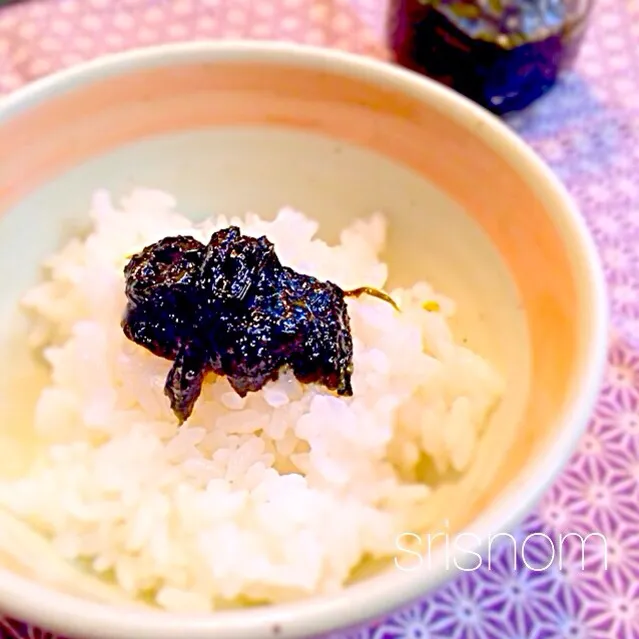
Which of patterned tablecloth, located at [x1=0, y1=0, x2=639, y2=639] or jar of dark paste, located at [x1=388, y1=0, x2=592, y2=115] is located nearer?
patterned tablecloth, located at [x1=0, y1=0, x2=639, y2=639]

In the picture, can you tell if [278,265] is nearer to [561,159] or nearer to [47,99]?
[47,99]

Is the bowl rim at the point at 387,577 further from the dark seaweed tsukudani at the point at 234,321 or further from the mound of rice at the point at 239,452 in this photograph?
the dark seaweed tsukudani at the point at 234,321

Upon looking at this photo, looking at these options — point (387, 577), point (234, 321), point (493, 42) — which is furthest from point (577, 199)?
point (387, 577)

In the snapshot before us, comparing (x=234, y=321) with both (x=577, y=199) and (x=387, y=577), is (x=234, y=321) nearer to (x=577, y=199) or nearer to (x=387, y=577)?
(x=387, y=577)

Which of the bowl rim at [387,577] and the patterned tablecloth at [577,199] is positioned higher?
the bowl rim at [387,577]

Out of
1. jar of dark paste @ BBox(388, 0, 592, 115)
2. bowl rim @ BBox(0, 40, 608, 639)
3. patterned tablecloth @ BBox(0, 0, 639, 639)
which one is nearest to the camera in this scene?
bowl rim @ BBox(0, 40, 608, 639)

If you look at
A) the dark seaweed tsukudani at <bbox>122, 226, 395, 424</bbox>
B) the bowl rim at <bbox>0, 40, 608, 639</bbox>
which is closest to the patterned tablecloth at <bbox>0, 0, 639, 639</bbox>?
the bowl rim at <bbox>0, 40, 608, 639</bbox>

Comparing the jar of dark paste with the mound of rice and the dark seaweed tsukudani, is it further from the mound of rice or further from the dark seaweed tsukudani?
the dark seaweed tsukudani

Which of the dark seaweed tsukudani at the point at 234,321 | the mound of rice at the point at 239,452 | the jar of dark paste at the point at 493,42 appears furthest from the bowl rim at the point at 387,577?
the jar of dark paste at the point at 493,42
